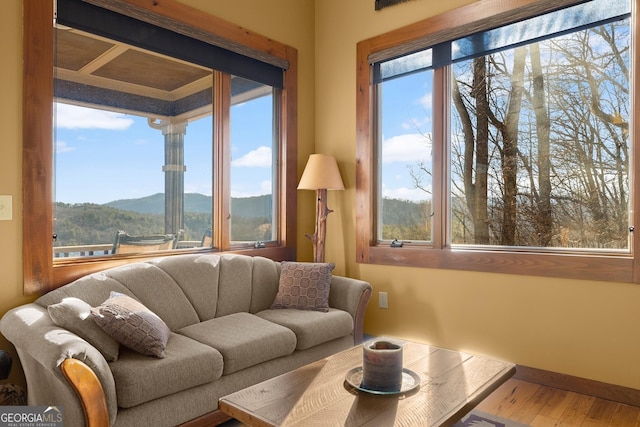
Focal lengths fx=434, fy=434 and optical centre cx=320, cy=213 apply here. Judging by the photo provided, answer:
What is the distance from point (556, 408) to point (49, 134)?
339 cm

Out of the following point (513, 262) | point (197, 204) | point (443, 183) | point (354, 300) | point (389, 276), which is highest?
point (443, 183)

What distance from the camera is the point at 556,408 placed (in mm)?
2553

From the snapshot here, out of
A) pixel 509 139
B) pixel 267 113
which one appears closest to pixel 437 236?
pixel 509 139

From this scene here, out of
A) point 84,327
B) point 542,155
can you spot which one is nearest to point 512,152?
point 542,155

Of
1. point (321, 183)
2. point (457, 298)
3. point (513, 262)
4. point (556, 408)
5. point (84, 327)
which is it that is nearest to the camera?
point (84, 327)

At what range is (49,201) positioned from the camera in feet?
8.43

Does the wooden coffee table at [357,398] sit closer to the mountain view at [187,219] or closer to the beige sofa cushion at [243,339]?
the beige sofa cushion at [243,339]

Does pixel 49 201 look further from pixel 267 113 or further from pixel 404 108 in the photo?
pixel 404 108

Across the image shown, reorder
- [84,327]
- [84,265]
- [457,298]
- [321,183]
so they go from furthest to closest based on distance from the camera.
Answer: [321,183], [457,298], [84,265], [84,327]

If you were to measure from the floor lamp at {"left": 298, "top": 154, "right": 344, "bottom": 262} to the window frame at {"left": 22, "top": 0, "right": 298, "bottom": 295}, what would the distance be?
1.32 feet

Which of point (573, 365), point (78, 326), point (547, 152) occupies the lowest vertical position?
point (573, 365)

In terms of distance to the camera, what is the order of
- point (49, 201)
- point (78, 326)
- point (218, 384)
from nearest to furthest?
1. point (78, 326)
2. point (218, 384)
3. point (49, 201)

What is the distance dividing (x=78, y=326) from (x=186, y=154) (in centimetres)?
170

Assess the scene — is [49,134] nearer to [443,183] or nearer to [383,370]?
[383,370]
